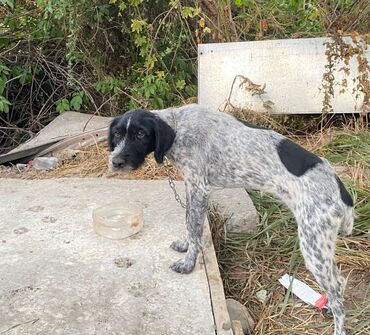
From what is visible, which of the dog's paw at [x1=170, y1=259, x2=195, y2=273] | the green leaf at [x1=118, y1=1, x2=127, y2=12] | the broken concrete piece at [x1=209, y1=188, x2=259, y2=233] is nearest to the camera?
the dog's paw at [x1=170, y1=259, x2=195, y2=273]

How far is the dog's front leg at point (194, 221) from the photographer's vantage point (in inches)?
129

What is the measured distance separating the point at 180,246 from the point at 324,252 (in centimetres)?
101

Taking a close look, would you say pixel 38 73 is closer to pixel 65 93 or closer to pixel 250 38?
pixel 65 93

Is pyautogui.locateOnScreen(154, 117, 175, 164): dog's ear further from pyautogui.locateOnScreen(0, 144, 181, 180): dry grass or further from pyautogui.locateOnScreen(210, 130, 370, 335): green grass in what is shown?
pyautogui.locateOnScreen(0, 144, 181, 180): dry grass

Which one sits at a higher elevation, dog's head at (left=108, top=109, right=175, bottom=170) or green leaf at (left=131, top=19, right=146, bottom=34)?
green leaf at (left=131, top=19, right=146, bottom=34)

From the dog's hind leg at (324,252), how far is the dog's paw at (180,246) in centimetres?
85

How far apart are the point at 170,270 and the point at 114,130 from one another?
3.14ft

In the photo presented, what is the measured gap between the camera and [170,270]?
10.7ft

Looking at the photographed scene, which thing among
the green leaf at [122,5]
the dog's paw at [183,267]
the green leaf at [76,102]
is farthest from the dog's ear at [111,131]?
the green leaf at [76,102]

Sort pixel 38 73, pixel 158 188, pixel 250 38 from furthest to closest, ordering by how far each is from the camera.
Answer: pixel 38 73 → pixel 250 38 → pixel 158 188

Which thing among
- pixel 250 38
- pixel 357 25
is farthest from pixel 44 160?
pixel 357 25

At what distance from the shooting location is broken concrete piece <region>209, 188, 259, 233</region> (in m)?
4.04

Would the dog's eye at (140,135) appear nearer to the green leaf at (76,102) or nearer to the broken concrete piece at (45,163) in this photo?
the broken concrete piece at (45,163)

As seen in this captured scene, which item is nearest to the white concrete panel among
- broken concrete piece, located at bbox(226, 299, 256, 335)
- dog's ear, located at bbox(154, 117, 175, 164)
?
dog's ear, located at bbox(154, 117, 175, 164)
